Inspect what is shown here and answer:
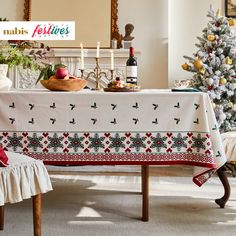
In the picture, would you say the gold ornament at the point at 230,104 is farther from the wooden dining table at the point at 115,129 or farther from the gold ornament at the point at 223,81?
the wooden dining table at the point at 115,129

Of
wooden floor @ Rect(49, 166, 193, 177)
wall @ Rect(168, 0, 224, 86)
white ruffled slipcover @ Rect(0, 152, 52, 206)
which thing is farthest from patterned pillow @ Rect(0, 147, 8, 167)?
wall @ Rect(168, 0, 224, 86)

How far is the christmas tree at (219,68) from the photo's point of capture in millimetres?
4559

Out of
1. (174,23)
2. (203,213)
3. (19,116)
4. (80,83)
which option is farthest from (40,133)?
(174,23)

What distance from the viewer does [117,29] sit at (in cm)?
546

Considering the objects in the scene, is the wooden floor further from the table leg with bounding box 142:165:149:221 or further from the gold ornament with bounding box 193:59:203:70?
the table leg with bounding box 142:165:149:221

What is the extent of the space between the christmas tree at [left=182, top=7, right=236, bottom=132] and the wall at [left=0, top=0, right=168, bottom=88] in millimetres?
781

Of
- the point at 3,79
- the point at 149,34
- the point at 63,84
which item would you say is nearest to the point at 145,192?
the point at 63,84

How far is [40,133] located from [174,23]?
2.97 metres

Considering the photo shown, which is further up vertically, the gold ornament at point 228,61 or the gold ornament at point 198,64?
A: the gold ornament at point 228,61

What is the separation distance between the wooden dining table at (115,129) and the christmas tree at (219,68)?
192 centimetres

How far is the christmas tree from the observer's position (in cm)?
456

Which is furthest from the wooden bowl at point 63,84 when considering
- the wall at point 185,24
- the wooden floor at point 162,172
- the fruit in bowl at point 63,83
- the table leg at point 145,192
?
the wall at point 185,24

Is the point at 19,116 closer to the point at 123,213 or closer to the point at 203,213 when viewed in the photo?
the point at 123,213

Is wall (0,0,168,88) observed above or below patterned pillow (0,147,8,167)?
above
